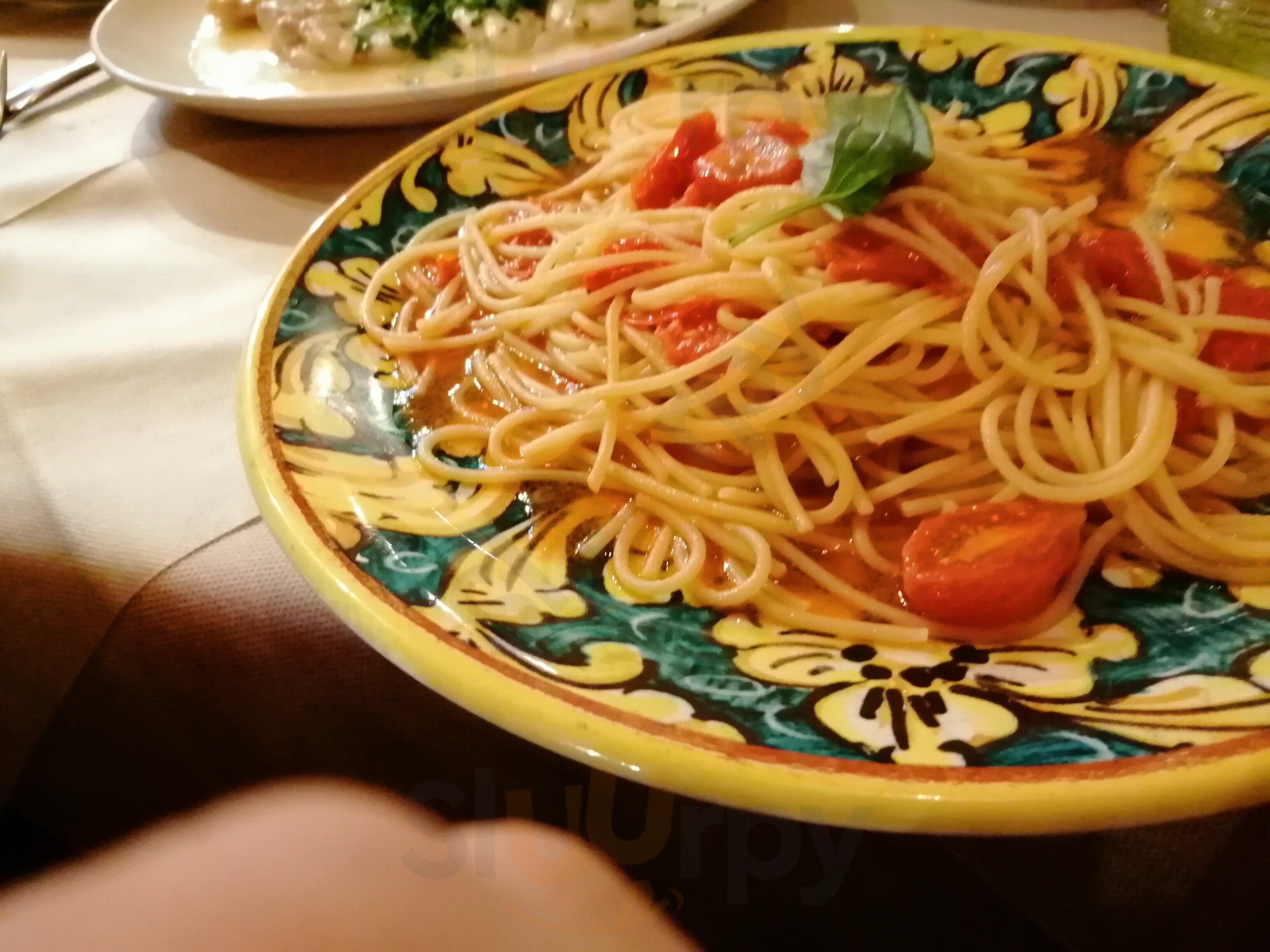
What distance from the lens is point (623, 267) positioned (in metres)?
1.04

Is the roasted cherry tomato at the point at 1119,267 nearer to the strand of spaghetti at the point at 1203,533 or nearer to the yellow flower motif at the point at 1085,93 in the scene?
the strand of spaghetti at the point at 1203,533

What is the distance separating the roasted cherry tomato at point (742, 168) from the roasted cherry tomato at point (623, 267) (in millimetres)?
89

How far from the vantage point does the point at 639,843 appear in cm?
91

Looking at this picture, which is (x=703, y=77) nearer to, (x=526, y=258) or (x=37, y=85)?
(x=526, y=258)

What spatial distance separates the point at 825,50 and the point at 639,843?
44.6 inches

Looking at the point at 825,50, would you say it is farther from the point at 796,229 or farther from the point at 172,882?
the point at 172,882

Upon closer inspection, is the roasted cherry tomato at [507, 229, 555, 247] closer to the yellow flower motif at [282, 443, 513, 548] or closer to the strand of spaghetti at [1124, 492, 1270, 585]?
the yellow flower motif at [282, 443, 513, 548]

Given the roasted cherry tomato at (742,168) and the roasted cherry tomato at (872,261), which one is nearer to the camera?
the roasted cherry tomato at (872,261)

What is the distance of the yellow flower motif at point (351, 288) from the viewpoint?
102 centimetres

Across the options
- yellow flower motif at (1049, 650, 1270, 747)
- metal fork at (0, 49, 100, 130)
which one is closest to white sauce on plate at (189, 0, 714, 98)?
metal fork at (0, 49, 100, 130)

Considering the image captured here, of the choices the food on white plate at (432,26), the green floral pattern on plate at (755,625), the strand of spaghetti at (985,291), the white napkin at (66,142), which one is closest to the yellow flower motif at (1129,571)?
the green floral pattern on plate at (755,625)

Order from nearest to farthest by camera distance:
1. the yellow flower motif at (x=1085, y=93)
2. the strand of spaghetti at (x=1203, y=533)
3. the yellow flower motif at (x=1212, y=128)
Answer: the strand of spaghetti at (x=1203, y=533) < the yellow flower motif at (x=1212, y=128) < the yellow flower motif at (x=1085, y=93)

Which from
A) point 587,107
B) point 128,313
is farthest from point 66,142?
point 587,107

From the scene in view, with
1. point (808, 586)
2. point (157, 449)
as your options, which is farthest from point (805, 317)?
point (157, 449)
